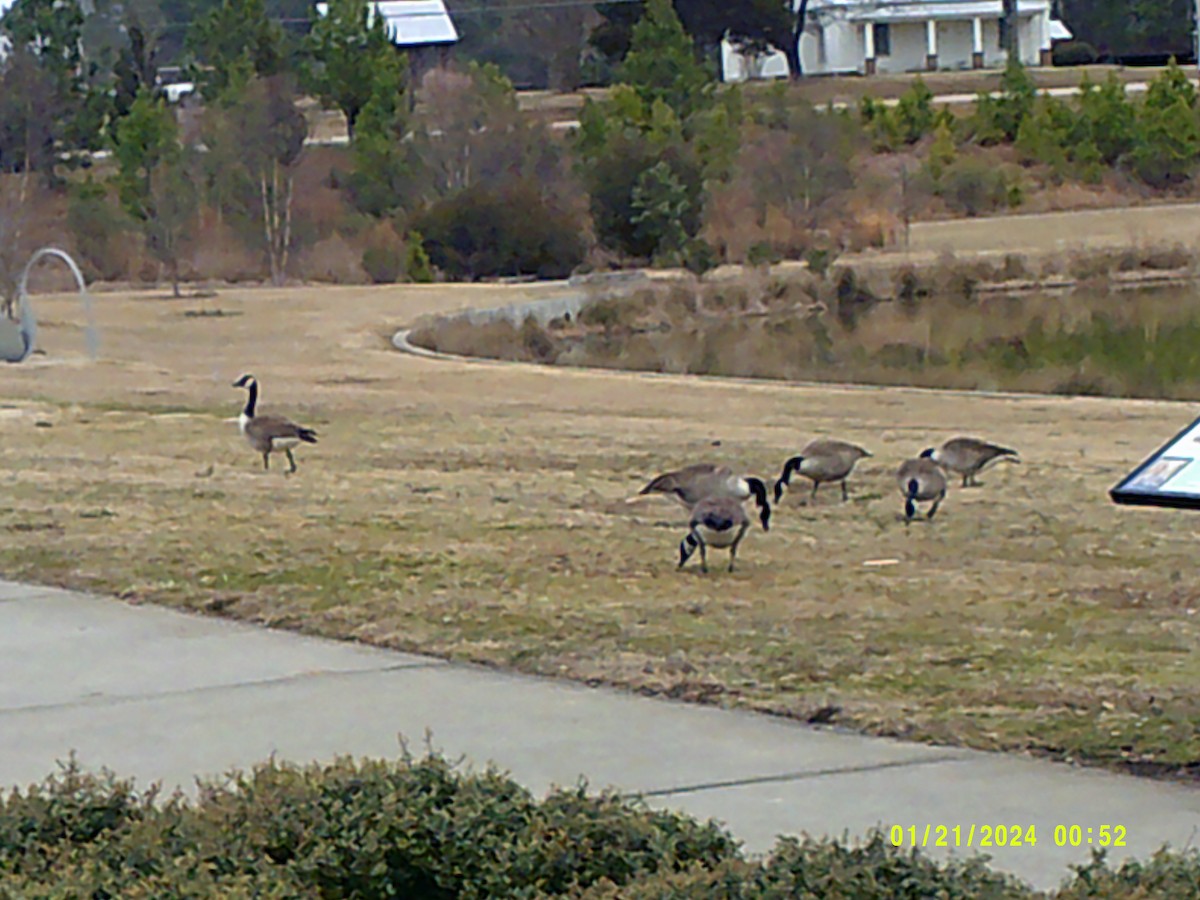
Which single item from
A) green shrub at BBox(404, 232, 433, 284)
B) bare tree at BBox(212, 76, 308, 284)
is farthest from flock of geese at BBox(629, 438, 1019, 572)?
bare tree at BBox(212, 76, 308, 284)

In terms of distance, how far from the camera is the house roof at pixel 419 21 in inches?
3216

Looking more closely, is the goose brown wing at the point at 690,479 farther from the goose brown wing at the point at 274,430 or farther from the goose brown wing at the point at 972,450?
the goose brown wing at the point at 274,430

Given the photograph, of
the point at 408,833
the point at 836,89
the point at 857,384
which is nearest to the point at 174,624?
the point at 408,833

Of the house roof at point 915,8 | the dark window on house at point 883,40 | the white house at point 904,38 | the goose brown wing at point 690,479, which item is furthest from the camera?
the dark window on house at point 883,40

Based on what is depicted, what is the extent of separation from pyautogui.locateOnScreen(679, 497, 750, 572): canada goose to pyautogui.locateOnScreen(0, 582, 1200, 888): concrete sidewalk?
180 cm

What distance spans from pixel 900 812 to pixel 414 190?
145ft

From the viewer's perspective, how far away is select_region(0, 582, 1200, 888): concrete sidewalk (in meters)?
5.88

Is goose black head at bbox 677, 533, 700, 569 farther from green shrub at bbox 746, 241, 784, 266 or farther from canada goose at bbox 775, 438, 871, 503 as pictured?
green shrub at bbox 746, 241, 784, 266

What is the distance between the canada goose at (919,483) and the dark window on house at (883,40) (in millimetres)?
72357

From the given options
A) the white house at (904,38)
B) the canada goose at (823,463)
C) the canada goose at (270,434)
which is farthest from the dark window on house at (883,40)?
the canada goose at (823,463)

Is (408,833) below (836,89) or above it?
below

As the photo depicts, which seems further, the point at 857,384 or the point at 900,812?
the point at 857,384

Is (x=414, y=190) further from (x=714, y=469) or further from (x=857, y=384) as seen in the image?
(x=714, y=469)

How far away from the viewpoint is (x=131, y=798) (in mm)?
5223
